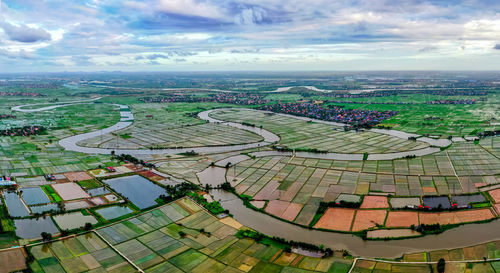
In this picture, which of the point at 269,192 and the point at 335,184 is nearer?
the point at 269,192

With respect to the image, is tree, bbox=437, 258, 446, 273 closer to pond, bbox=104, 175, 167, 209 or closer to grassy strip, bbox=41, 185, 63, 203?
pond, bbox=104, 175, 167, 209

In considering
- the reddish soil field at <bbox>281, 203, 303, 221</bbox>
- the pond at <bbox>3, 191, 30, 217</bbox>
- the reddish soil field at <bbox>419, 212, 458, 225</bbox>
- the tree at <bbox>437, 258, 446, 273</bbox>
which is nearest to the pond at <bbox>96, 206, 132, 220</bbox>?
the pond at <bbox>3, 191, 30, 217</bbox>

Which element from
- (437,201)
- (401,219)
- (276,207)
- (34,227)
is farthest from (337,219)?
(34,227)

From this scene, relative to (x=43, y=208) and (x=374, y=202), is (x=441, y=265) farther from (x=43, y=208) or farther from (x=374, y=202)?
(x=43, y=208)

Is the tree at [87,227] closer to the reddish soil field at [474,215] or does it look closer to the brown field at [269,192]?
the brown field at [269,192]

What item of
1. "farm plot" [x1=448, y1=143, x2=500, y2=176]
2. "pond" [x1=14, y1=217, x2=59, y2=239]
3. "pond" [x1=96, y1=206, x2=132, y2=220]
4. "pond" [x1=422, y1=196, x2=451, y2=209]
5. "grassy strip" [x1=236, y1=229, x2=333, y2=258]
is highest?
"pond" [x1=14, y1=217, x2=59, y2=239]

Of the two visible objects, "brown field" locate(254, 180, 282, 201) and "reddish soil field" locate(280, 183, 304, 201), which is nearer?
"reddish soil field" locate(280, 183, 304, 201)

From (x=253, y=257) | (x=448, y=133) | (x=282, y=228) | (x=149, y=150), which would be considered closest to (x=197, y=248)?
(x=253, y=257)
